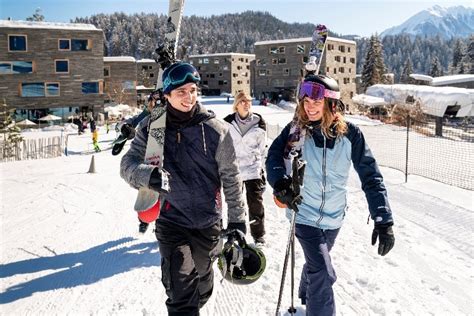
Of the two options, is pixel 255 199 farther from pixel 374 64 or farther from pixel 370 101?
pixel 374 64

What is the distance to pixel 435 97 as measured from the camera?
39656mm

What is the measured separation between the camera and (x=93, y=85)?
44.2 metres

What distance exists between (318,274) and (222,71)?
88.1 m

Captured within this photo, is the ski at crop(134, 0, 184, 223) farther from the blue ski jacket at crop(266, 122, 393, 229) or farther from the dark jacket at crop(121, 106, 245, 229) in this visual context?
the blue ski jacket at crop(266, 122, 393, 229)

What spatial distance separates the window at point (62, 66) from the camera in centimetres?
4275

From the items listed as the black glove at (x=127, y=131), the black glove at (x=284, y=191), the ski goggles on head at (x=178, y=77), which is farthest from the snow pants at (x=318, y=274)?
the black glove at (x=127, y=131)

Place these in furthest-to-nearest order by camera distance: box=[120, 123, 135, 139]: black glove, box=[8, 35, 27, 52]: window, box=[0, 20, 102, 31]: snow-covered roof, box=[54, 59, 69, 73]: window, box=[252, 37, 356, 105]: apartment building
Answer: box=[252, 37, 356, 105]: apartment building
box=[54, 59, 69, 73]: window
box=[0, 20, 102, 31]: snow-covered roof
box=[8, 35, 27, 52]: window
box=[120, 123, 135, 139]: black glove

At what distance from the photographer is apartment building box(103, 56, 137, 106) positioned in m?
56.8

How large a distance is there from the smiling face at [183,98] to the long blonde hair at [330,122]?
1005 millimetres

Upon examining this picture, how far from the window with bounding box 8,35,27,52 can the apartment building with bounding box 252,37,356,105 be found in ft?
124

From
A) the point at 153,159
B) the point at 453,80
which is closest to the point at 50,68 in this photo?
the point at 153,159

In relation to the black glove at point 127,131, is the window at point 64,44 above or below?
above

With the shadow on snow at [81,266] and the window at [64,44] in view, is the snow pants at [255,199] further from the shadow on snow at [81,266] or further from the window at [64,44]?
the window at [64,44]

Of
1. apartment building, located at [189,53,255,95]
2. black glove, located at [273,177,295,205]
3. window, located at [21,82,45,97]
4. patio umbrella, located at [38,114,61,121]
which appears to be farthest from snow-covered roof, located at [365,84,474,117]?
apartment building, located at [189,53,255,95]
